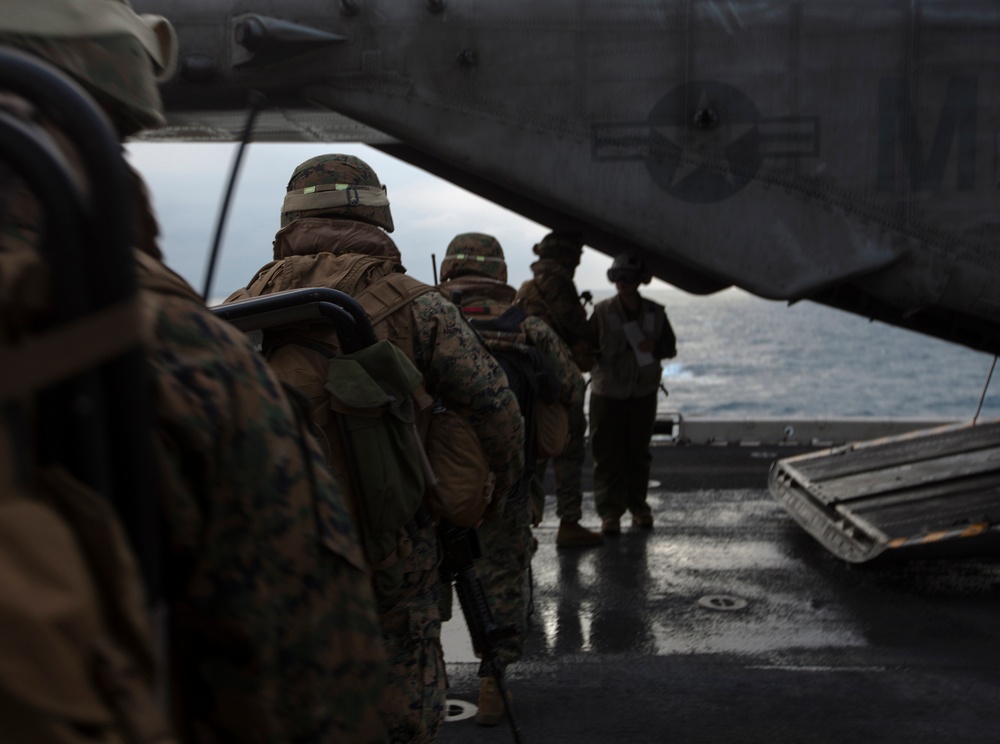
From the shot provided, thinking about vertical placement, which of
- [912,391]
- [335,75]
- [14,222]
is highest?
[335,75]

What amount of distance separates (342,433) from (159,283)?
1.26 meters

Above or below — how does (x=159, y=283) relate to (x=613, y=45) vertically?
below

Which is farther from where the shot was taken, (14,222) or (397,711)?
(397,711)

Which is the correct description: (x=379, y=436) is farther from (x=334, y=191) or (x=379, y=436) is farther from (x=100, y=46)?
(x=100, y=46)

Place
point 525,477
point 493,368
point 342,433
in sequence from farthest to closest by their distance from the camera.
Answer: point 525,477 → point 493,368 → point 342,433

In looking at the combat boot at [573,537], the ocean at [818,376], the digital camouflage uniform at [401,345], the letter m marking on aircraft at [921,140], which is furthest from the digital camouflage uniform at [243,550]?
the ocean at [818,376]

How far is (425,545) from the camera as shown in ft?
8.41

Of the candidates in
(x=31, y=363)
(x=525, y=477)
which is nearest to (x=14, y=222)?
(x=31, y=363)

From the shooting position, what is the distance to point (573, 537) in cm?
644

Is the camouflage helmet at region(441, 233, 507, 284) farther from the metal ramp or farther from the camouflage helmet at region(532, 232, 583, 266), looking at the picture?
the metal ramp

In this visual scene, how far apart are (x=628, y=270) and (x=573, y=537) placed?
72.9 inches

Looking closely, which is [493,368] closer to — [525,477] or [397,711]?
[397,711]

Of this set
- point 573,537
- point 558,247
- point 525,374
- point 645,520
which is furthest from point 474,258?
point 645,520

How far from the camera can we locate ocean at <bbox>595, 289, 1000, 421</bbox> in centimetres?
4019
